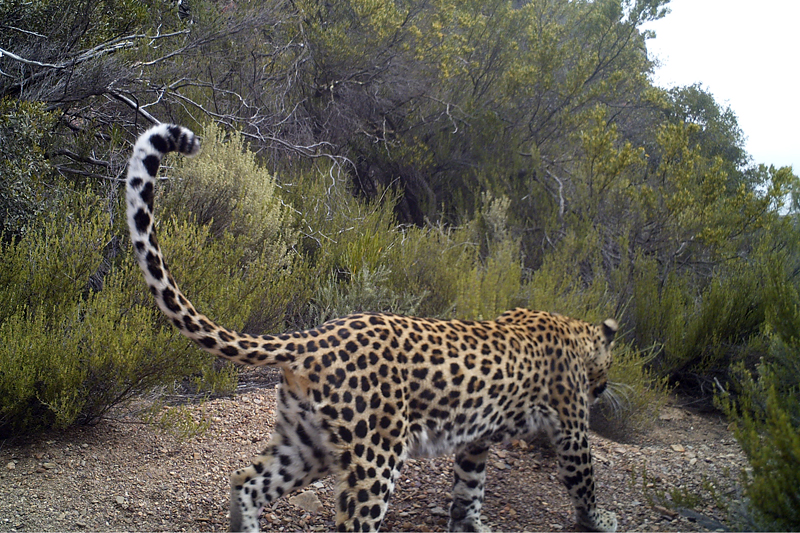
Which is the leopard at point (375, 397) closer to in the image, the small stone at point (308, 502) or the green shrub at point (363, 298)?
the small stone at point (308, 502)

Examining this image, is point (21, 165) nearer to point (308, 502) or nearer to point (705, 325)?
point (308, 502)

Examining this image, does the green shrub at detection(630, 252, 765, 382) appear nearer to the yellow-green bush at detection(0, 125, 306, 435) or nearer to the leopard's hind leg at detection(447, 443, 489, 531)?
the leopard's hind leg at detection(447, 443, 489, 531)

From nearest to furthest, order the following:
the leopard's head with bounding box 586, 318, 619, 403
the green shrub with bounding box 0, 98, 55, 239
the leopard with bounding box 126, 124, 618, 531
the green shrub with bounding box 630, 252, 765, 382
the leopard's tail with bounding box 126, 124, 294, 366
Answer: the leopard's tail with bounding box 126, 124, 294, 366, the leopard with bounding box 126, 124, 618, 531, the leopard's head with bounding box 586, 318, 619, 403, the green shrub with bounding box 0, 98, 55, 239, the green shrub with bounding box 630, 252, 765, 382

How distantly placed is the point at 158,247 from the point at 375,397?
1168mm

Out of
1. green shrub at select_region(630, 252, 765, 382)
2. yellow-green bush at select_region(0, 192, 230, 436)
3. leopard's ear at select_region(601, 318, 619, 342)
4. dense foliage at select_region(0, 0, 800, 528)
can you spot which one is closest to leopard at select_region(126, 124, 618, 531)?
leopard's ear at select_region(601, 318, 619, 342)

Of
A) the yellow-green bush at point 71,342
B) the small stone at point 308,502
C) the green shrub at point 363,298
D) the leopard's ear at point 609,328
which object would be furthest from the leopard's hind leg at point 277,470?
the green shrub at point 363,298

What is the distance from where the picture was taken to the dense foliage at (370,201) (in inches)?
170

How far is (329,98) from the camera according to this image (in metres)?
10.3

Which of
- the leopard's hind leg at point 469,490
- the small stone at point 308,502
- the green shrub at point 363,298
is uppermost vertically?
the green shrub at point 363,298

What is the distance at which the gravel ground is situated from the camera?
3525 millimetres

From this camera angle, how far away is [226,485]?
3.96 m

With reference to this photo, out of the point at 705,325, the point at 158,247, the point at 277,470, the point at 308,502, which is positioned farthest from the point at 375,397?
the point at 705,325

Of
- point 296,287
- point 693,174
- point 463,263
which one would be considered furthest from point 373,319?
point 693,174

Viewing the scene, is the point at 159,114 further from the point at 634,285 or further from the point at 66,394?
the point at 634,285
